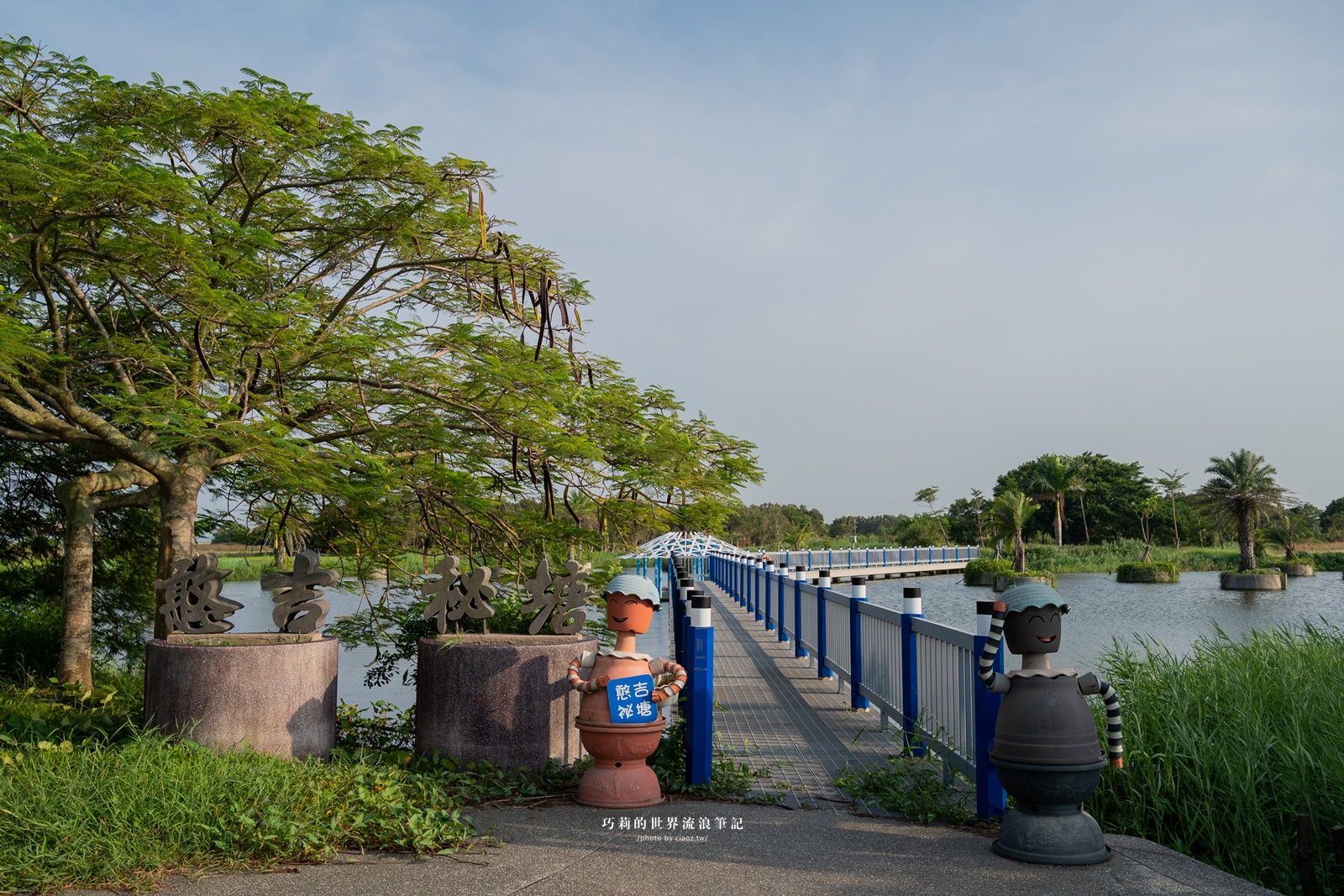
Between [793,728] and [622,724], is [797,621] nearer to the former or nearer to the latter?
[793,728]

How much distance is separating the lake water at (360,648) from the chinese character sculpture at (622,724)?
9.85 ft

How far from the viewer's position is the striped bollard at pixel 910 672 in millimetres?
7758

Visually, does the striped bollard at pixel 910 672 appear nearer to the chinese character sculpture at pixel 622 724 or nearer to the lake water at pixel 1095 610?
the chinese character sculpture at pixel 622 724

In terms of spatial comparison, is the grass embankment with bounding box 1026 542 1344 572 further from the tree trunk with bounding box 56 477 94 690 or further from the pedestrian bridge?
the tree trunk with bounding box 56 477 94 690

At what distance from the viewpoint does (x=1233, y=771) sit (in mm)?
6109

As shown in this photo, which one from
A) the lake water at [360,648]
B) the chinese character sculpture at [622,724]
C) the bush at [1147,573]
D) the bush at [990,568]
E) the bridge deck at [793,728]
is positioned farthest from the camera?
the bush at [1147,573]

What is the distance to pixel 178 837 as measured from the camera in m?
5.27

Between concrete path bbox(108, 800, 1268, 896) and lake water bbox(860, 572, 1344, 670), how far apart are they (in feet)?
24.3

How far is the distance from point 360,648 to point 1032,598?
17.9 m

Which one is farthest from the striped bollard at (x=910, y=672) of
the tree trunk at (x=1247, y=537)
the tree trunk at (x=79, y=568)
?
the tree trunk at (x=1247, y=537)

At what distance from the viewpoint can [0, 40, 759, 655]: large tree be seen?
8.94 metres

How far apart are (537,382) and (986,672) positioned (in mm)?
6383

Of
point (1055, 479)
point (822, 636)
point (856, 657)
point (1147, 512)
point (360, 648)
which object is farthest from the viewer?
point (1147, 512)

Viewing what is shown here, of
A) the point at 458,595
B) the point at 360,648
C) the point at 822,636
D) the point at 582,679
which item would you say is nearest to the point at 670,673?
the point at 582,679
